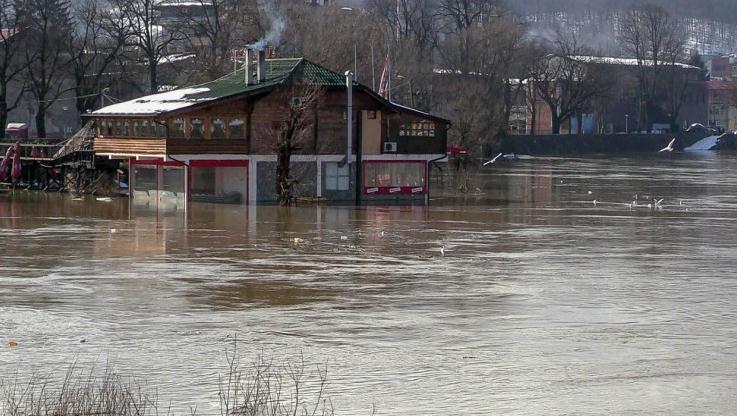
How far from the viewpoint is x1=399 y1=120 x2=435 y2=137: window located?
59.5 meters

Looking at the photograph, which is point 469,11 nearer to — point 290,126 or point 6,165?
point 6,165

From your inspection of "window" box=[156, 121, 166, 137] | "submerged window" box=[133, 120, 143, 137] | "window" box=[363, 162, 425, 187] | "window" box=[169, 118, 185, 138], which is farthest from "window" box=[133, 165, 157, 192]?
"window" box=[363, 162, 425, 187]

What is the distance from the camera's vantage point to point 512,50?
119m

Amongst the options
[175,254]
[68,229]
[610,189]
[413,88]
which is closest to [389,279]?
[175,254]

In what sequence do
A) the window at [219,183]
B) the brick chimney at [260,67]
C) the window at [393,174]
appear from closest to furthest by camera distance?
the window at [219,183]
the brick chimney at [260,67]
the window at [393,174]

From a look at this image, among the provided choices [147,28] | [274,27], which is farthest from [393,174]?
[147,28]

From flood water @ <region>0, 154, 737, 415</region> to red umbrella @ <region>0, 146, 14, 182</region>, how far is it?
15.8 meters

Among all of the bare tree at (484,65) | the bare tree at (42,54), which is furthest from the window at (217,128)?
the bare tree at (484,65)

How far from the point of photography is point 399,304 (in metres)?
28.0

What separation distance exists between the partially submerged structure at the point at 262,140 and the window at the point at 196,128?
39 mm

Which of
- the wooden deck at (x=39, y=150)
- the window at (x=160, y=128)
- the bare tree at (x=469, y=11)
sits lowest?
the wooden deck at (x=39, y=150)

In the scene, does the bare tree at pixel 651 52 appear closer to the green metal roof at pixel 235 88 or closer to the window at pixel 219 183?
the green metal roof at pixel 235 88

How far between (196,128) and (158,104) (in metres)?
2.68

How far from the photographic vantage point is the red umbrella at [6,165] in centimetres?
6712
